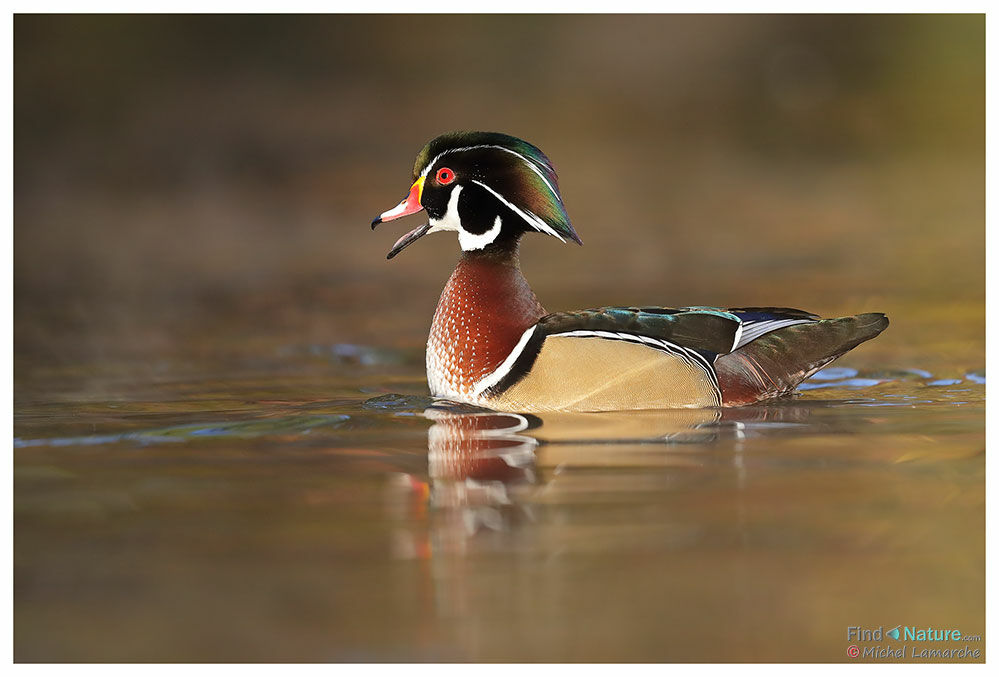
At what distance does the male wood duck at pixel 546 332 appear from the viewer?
6562 mm

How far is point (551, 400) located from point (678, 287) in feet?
13.7

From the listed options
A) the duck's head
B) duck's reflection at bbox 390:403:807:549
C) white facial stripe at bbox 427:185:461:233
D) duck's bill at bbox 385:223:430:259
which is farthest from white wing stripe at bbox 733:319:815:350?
duck's bill at bbox 385:223:430:259

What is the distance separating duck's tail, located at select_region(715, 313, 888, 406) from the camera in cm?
677

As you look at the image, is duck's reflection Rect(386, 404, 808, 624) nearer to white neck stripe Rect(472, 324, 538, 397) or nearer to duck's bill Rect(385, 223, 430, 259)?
white neck stripe Rect(472, 324, 538, 397)

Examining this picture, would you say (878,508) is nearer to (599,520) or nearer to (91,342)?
(599,520)

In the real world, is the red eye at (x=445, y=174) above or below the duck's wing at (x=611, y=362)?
above

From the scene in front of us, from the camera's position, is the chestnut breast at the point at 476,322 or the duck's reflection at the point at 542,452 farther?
the chestnut breast at the point at 476,322

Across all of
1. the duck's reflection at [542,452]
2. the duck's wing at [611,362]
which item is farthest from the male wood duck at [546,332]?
the duck's reflection at [542,452]

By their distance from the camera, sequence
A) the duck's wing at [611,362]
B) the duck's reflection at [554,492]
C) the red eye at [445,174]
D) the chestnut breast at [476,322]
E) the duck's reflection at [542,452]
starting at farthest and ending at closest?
the red eye at [445,174], the chestnut breast at [476,322], the duck's wing at [611,362], the duck's reflection at [542,452], the duck's reflection at [554,492]

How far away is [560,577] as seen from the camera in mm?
4297

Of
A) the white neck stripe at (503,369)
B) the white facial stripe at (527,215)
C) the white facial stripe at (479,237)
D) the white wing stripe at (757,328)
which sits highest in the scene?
the white facial stripe at (527,215)

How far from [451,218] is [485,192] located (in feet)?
0.71

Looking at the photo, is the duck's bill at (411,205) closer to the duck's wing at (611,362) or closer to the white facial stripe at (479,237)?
the white facial stripe at (479,237)

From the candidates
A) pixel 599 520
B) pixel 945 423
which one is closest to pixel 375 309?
pixel 945 423
